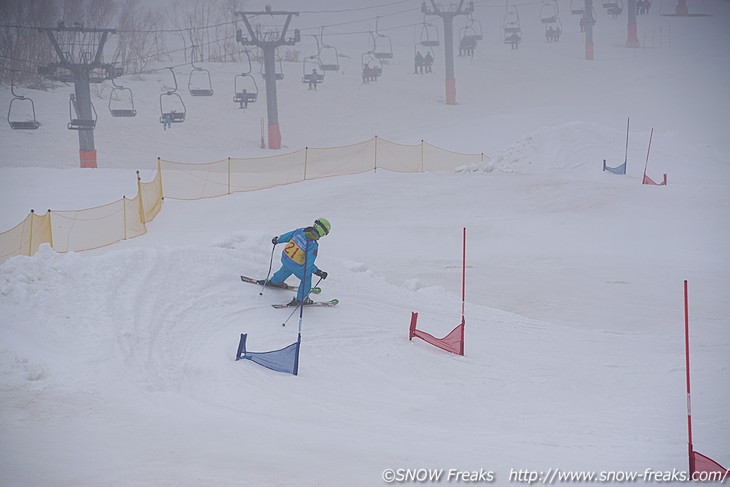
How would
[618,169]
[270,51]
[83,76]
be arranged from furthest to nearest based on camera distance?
[270,51] → [83,76] → [618,169]

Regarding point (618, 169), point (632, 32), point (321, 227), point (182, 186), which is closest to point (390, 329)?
point (321, 227)

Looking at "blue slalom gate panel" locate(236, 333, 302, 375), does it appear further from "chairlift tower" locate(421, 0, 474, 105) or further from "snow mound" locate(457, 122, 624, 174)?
"chairlift tower" locate(421, 0, 474, 105)

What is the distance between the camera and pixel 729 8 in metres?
66.6

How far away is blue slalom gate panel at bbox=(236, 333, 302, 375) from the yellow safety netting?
8.55 metres

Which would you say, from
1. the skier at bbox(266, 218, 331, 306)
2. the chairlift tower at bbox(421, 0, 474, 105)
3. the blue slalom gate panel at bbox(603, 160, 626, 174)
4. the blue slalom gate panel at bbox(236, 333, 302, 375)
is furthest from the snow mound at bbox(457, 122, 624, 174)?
the chairlift tower at bbox(421, 0, 474, 105)

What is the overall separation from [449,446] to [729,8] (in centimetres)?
6937

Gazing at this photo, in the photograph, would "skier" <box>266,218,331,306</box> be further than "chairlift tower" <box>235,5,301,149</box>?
No

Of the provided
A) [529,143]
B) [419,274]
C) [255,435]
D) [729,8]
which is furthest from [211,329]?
[729,8]

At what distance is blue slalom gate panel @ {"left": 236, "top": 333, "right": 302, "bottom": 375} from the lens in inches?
355

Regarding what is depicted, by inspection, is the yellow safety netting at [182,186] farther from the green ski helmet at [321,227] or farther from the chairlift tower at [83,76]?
the green ski helmet at [321,227]

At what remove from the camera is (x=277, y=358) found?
9.12 m

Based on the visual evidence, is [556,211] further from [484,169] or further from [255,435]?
[255,435]

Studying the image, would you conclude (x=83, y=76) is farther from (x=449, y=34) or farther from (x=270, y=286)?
(x=449, y=34)

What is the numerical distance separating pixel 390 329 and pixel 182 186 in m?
17.0
